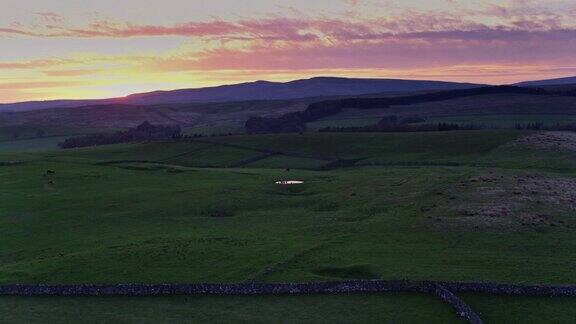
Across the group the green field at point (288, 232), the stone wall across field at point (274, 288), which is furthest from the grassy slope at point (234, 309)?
the stone wall across field at point (274, 288)

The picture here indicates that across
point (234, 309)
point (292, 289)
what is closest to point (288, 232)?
point (292, 289)

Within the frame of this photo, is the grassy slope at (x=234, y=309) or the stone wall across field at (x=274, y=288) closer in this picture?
the grassy slope at (x=234, y=309)

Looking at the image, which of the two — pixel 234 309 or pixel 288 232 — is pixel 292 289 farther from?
pixel 288 232

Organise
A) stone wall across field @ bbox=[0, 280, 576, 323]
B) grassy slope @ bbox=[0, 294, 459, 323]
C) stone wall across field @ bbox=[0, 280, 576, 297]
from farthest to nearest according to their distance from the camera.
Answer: stone wall across field @ bbox=[0, 280, 576, 297] < stone wall across field @ bbox=[0, 280, 576, 323] < grassy slope @ bbox=[0, 294, 459, 323]

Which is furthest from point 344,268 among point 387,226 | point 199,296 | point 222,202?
point 222,202

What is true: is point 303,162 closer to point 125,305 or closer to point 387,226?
point 387,226

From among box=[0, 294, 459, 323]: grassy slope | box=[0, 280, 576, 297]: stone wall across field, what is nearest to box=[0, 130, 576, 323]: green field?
box=[0, 294, 459, 323]: grassy slope

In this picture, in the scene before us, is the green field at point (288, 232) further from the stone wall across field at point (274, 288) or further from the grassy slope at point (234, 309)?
the stone wall across field at point (274, 288)

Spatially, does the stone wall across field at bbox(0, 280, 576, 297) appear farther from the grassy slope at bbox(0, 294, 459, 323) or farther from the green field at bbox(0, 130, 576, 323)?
the green field at bbox(0, 130, 576, 323)
